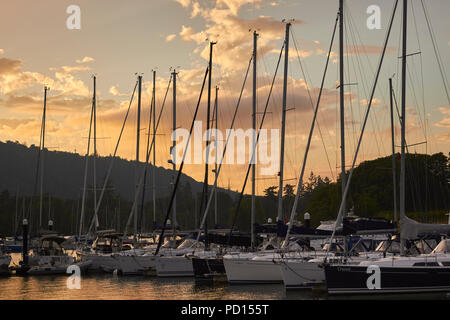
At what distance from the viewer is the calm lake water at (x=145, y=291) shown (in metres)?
34.9

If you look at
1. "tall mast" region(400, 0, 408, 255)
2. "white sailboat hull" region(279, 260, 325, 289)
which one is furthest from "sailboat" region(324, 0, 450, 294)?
"white sailboat hull" region(279, 260, 325, 289)

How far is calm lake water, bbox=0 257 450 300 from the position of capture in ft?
115

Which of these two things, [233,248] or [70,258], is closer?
[233,248]

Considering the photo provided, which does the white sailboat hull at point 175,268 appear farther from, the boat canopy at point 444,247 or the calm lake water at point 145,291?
the boat canopy at point 444,247

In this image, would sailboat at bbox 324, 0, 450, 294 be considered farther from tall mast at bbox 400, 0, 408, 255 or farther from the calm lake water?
the calm lake water

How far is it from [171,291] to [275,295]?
7.51 meters

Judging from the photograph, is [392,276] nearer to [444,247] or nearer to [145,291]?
[444,247]

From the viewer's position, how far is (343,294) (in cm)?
3112

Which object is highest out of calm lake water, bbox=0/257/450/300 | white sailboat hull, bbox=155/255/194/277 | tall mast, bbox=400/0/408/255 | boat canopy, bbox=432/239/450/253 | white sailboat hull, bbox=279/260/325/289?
tall mast, bbox=400/0/408/255

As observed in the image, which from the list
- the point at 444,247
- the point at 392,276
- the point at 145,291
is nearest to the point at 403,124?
the point at 444,247

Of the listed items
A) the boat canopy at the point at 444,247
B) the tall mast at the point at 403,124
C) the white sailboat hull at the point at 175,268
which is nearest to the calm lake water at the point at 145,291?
the white sailboat hull at the point at 175,268

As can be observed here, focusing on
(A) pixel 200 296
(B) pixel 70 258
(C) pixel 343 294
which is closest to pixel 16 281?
(B) pixel 70 258

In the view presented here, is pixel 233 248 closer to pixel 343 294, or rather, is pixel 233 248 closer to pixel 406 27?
pixel 343 294

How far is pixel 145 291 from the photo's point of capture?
39844 millimetres
